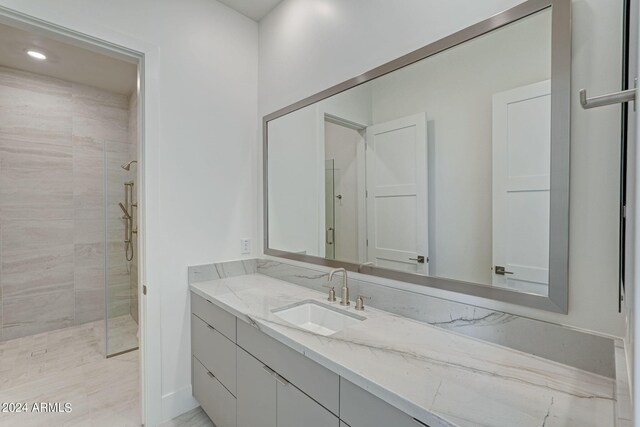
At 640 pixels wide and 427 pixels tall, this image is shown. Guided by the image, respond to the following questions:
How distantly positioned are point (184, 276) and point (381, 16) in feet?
6.10

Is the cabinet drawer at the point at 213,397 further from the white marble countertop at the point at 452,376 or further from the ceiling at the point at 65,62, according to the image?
the ceiling at the point at 65,62

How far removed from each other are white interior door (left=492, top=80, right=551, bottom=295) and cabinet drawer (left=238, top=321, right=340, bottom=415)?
2.31 ft

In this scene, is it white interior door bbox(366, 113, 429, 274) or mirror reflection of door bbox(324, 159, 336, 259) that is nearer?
white interior door bbox(366, 113, 429, 274)

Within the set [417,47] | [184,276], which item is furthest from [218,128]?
[417,47]

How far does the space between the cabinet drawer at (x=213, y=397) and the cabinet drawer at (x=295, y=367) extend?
15.2 inches

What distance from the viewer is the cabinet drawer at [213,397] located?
1.56 m

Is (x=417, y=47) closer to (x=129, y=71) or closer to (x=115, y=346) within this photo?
(x=129, y=71)

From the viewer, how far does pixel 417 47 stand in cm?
133

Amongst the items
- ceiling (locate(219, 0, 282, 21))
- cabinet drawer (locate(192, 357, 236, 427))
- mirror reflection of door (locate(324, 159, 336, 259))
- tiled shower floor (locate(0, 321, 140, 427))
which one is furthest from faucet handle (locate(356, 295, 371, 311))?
ceiling (locate(219, 0, 282, 21))

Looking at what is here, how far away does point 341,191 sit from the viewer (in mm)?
1740

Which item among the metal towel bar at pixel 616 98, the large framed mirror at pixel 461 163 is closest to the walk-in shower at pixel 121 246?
the large framed mirror at pixel 461 163

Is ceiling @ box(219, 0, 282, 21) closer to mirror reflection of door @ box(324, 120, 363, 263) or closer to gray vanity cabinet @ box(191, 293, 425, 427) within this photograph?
mirror reflection of door @ box(324, 120, 363, 263)

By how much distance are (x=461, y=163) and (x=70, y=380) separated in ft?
10.0

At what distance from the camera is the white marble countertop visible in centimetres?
72
